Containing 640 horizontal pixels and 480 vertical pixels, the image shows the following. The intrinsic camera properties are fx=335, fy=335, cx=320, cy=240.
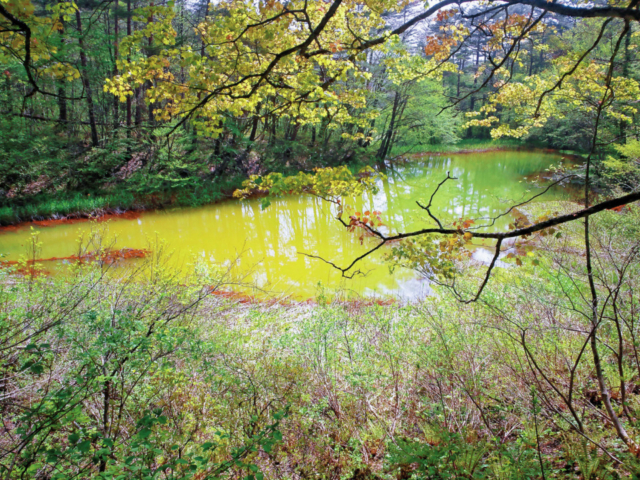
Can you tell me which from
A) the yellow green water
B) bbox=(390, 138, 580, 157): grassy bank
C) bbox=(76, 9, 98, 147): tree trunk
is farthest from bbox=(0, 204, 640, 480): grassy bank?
bbox=(390, 138, 580, 157): grassy bank

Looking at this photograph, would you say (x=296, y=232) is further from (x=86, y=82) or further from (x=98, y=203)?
(x=86, y=82)

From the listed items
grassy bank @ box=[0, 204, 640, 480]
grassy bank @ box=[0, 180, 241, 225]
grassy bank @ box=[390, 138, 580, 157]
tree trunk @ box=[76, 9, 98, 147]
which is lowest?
grassy bank @ box=[0, 204, 640, 480]

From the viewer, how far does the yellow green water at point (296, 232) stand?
8.30 meters

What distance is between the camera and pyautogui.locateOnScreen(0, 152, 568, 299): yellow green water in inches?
327

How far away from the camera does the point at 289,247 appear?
1088cm

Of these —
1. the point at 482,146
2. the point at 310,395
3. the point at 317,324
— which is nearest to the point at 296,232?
the point at 317,324

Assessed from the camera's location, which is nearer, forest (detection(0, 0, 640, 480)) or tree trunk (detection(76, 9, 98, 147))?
forest (detection(0, 0, 640, 480))

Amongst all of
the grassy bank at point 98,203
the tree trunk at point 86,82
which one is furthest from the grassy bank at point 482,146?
the tree trunk at point 86,82

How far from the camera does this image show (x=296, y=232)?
12.3 m

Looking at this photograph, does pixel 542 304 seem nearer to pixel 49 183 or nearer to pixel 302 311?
pixel 302 311


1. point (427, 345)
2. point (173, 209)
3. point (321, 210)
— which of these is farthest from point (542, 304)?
point (173, 209)

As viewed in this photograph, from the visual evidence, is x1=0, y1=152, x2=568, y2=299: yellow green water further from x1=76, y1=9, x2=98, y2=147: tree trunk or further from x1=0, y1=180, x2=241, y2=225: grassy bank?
x1=76, y1=9, x2=98, y2=147: tree trunk

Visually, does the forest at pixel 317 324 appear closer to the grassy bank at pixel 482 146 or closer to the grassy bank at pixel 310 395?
the grassy bank at pixel 310 395

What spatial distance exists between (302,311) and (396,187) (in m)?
13.9
